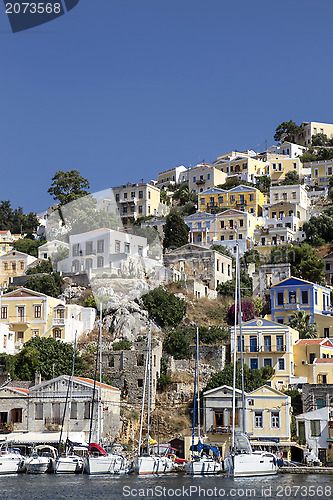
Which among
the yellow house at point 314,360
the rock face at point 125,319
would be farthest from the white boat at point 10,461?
the yellow house at point 314,360

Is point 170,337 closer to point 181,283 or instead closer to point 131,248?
point 181,283

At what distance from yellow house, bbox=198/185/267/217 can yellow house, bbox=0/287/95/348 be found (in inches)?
1394

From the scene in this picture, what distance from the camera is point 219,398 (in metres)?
54.4

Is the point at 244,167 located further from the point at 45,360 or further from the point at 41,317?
the point at 45,360

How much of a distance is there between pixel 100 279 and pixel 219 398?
76.9 feet

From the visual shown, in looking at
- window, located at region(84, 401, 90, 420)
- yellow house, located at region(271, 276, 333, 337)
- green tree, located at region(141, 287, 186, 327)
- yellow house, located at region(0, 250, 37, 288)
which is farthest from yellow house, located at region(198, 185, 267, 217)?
window, located at region(84, 401, 90, 420)

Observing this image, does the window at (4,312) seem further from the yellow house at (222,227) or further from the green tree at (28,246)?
the yellow house at (222,227)

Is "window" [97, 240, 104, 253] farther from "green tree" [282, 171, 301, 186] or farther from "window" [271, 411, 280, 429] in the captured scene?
"green tree" [282, 171, 301, 186]

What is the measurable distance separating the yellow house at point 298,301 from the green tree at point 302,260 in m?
7.63

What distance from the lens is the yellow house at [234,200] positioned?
327 ft

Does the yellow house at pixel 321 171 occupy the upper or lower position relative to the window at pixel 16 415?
upper

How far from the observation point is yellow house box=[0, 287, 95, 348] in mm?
66750

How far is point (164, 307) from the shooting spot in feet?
225

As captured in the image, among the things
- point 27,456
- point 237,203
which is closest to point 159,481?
point 27,456
